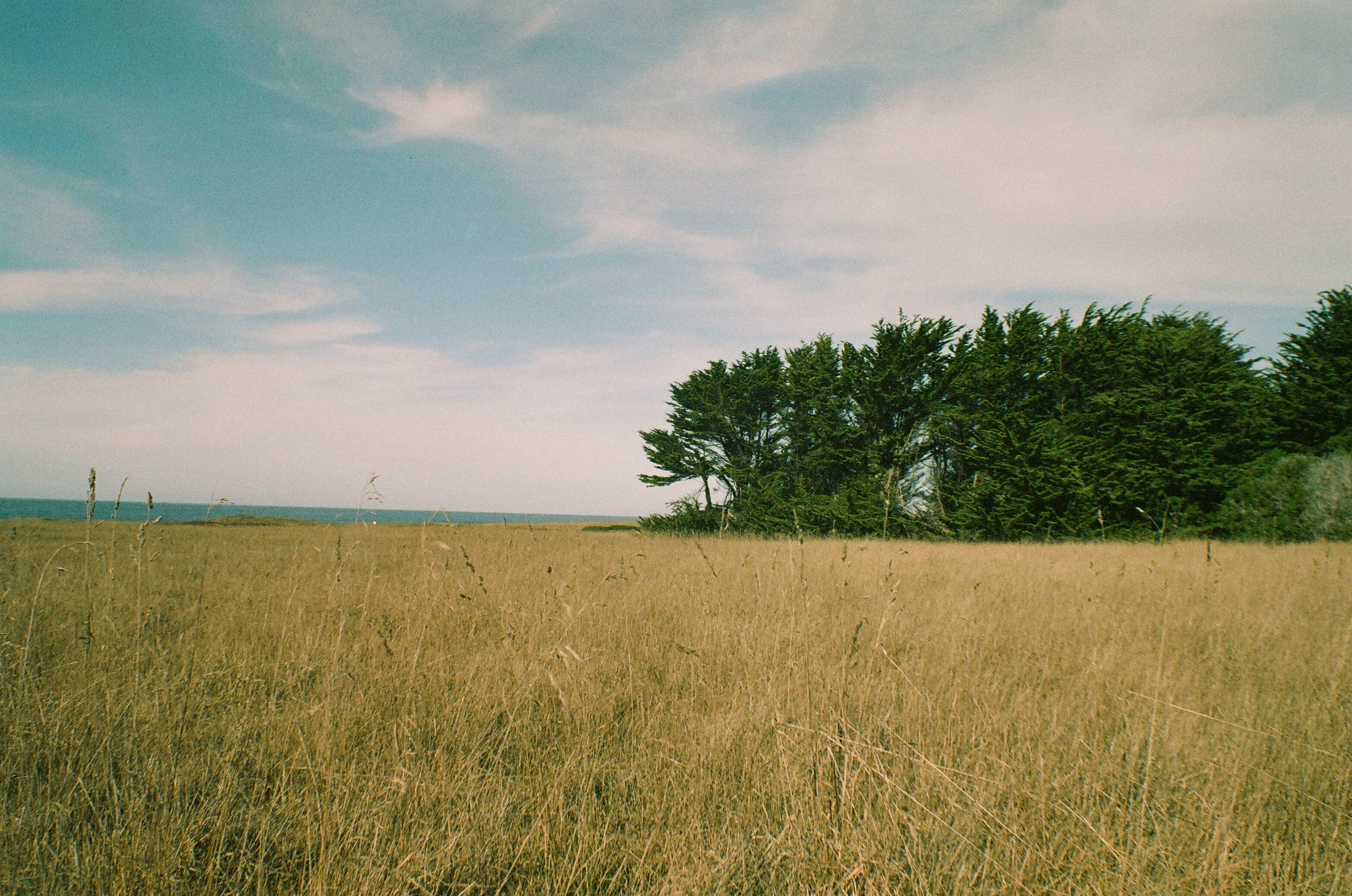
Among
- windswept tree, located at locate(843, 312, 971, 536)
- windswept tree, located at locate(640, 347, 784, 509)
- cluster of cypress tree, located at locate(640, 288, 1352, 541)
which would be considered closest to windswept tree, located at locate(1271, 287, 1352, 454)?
cluster of cypress tree, located at locate(640, 288, 1352, 541)

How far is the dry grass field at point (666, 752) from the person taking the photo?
152cm

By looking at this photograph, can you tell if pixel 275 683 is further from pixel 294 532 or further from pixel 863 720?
pixel 294 532

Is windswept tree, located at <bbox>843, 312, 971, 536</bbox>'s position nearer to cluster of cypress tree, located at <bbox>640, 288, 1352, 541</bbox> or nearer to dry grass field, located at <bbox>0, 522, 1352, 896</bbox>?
cluster of cypress tree, located at <bbox>640, 288, 1352, 541</bbox>

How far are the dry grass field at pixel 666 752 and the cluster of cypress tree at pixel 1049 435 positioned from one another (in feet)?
34.3

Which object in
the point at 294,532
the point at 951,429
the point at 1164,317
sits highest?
the point at 1164,317

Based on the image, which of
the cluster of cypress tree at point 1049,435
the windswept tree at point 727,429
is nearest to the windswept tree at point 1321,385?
the cluster of cypress tree at point 1049,435

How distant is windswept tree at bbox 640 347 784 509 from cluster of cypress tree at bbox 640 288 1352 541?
0.41 ft

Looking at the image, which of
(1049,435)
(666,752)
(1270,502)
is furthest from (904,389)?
(666,752)

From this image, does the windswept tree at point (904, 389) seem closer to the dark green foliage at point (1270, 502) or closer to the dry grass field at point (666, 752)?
the dark green foliage at point (1270, 502)

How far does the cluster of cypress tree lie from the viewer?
51.0 ft

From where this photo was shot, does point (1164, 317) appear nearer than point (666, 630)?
No

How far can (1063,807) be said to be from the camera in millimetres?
1669

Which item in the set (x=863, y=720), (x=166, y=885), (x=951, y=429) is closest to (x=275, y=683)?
(x=166, y=885)

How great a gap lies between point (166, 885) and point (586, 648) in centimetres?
214
